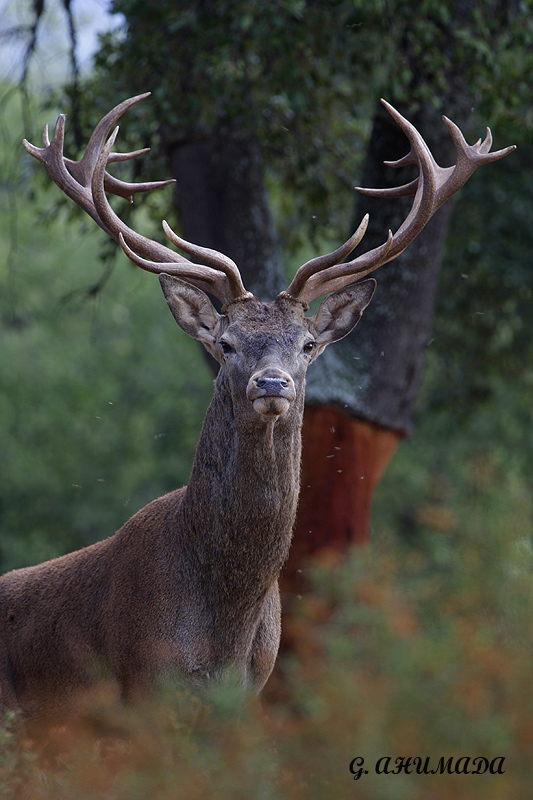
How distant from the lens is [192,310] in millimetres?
4812

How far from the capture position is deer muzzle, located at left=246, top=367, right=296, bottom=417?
12.8ft

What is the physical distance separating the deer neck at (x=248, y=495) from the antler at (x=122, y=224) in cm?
60

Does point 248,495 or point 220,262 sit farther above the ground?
point 220,262

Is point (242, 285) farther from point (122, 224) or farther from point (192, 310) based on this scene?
point (122, 224)

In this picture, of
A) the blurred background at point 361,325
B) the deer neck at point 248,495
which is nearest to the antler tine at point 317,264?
the deer neck at point 248,495

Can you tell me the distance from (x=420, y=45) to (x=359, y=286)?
310cm

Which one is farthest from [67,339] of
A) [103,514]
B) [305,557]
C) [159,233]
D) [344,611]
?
[344,611]

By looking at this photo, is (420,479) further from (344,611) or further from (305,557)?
(344,611)

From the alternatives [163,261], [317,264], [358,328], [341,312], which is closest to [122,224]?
[163,261]

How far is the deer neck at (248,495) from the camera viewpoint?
4.23 m

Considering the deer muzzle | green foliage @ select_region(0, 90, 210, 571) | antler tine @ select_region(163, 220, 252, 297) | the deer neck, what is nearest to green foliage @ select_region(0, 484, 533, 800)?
the deer muzzle

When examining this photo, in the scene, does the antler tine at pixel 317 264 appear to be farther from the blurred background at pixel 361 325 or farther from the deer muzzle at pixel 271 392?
the blurred background at pixel 361 325

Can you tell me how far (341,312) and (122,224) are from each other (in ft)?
4.03

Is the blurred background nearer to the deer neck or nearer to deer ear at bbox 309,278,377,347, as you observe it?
the deer neck
